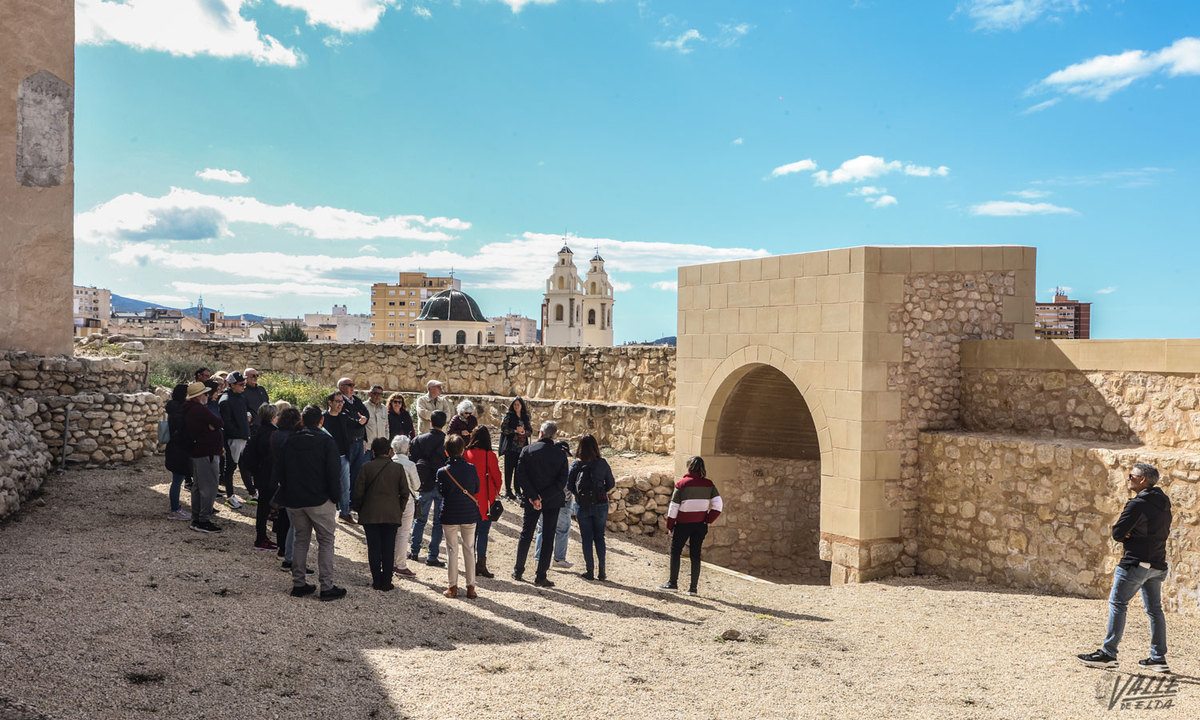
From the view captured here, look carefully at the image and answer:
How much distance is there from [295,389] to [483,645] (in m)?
12.4

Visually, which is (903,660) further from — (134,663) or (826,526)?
(134,663)

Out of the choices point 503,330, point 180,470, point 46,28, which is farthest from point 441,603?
point 503,330

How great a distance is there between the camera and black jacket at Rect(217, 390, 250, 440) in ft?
31.2

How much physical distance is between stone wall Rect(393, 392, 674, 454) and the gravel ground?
5.94 meters

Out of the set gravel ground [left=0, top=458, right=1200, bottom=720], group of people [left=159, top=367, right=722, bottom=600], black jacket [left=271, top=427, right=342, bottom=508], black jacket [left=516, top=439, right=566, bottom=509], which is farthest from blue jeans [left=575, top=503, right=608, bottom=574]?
black jacket [left=271, top=427, right=342, bottom=508]

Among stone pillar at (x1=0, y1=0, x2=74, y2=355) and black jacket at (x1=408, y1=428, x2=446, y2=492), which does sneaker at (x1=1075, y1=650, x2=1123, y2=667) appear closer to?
black jacket at (x1=408, y1=428, x2=446, y2=492)

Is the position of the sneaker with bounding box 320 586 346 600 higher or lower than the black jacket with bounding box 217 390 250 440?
lower

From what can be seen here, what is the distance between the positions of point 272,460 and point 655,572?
4868 mm

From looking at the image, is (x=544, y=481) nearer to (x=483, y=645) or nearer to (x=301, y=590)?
→ (x=483, y=645)

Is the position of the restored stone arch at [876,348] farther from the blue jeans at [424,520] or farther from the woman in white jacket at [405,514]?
the woman in white jacket at [405,514]

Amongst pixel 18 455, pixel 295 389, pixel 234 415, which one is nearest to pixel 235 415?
pixel 234 415

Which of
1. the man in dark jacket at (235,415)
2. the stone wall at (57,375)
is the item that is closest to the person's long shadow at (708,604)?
the man in dark jacket at (235,415)

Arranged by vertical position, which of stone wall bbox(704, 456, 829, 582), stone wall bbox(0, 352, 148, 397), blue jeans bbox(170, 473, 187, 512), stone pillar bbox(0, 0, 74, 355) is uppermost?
stone pillar bbox(0, 0, 74, 355)

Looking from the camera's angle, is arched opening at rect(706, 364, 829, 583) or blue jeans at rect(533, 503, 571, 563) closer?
blue jeans at rect(533, 503, 571, 563)
